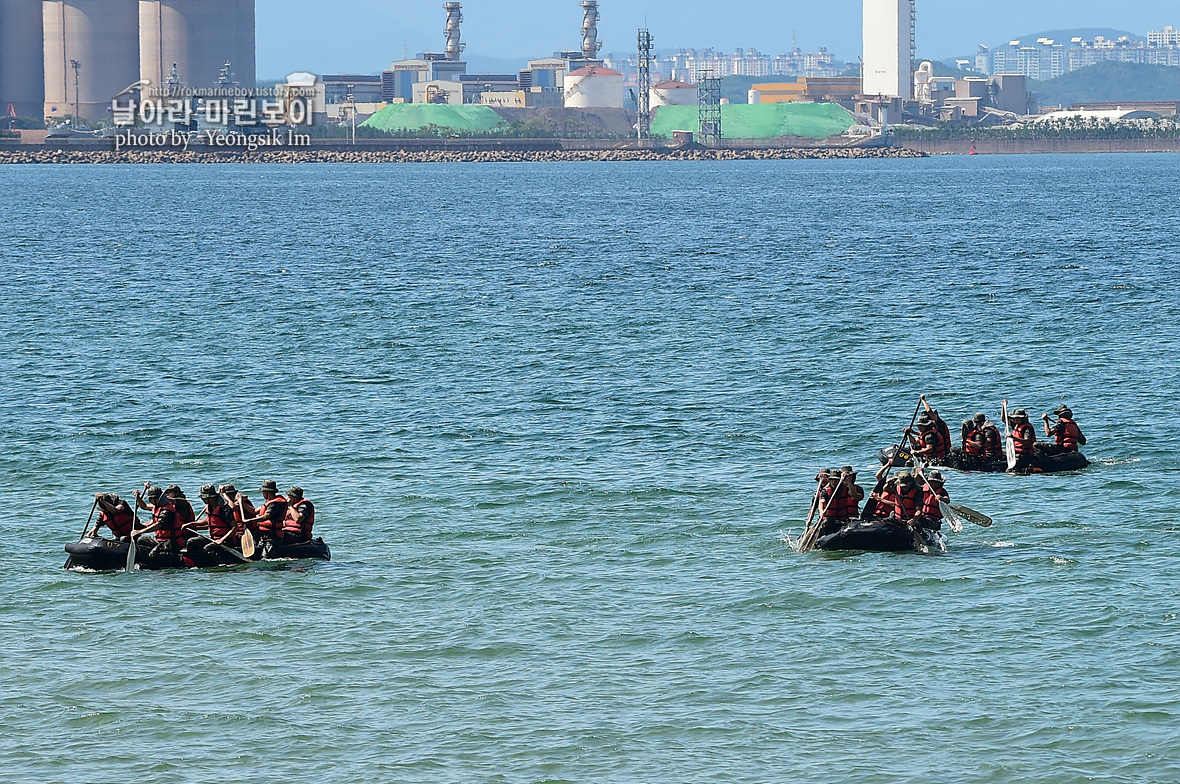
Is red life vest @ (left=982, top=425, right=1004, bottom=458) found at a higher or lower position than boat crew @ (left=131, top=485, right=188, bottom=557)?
higher

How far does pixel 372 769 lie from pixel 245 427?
2905cm

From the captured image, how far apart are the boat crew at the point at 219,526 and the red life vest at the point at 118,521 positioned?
1.52 m

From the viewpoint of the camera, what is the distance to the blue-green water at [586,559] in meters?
26.2

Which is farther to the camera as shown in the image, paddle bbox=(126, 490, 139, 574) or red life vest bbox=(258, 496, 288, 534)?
red life vest bbox=(258, 496, 288, 534)

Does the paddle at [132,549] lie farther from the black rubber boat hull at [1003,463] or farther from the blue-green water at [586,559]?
the black rubber boat hull at [1003,463]

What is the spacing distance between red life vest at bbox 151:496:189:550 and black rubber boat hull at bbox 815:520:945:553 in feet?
49.4

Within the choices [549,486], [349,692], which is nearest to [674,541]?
[549,486]

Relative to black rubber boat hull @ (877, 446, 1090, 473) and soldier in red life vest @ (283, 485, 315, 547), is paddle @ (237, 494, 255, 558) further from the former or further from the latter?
black rubber boat hull @ (877, 446, 1090, 473)

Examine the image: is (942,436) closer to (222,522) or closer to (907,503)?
(907,503)

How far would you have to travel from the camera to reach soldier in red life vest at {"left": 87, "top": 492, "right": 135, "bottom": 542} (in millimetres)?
35250

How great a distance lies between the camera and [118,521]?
35469 millimetres

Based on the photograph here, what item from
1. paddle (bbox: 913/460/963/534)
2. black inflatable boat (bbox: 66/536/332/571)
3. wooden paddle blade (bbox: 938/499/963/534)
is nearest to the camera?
black inflatable boat (bbox: 66/536/332/571)

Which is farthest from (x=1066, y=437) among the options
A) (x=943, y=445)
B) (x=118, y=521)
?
(x=118, y=521)

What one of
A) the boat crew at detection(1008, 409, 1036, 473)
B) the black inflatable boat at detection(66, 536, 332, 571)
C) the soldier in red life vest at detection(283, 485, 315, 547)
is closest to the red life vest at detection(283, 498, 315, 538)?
the soldier in red life vest at detection(283, 485, 315, 547)
